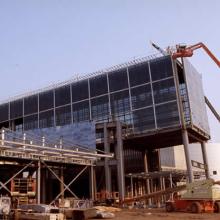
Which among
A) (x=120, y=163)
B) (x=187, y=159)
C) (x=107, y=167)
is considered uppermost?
(x=187, y=159)

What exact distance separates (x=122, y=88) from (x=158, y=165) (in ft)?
67.2

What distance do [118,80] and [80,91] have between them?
9.18 meters

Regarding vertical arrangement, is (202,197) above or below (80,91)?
below

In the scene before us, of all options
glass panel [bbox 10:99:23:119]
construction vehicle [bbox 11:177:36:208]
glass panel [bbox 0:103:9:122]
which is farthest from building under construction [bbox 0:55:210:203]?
glass panel [bbox 0:103:9:122]

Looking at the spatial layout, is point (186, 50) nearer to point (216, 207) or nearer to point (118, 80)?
point (118, 80)

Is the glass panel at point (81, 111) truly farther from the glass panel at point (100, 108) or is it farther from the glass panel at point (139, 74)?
the glass panel at point (139, 74)

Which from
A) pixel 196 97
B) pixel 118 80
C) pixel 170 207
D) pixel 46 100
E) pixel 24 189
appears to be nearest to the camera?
pixel 170 207

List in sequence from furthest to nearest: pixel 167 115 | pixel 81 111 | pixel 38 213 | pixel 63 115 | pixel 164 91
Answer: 1. pixel 63 115
2. pixel 81 111
3. pixel 164 91
4. pixel 167 115
5. pixel 38 213

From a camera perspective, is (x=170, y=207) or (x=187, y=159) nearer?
(x=170, y=207)

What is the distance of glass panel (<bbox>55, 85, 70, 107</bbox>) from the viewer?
72875 mm

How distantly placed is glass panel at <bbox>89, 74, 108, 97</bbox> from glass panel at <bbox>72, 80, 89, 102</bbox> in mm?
1318

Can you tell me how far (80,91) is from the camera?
7125 centimetres

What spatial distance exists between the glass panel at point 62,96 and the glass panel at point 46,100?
52.0 inches

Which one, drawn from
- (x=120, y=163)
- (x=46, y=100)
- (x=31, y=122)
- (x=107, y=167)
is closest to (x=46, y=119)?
(x=46, y=100)
